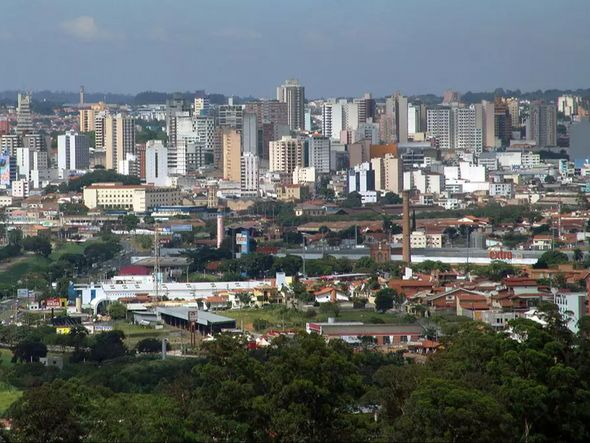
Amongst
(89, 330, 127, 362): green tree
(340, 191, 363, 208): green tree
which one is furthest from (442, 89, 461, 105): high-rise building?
(89, 330, 127, 362): green tree

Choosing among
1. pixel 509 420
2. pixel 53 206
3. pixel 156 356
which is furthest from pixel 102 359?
pixel 53 206

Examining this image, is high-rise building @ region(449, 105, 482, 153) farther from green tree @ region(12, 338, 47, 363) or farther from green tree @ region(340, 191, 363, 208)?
green tree @ region(12, 338, 47, 363)

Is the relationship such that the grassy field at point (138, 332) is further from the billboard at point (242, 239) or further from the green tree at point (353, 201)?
the green tree at point (353, 201)

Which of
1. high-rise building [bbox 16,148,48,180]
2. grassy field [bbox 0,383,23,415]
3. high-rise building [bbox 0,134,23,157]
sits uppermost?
high-rise building [bbox 0,134,23,157]

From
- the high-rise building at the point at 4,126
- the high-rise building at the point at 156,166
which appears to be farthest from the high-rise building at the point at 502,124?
the high-rise building at the point at 4,126

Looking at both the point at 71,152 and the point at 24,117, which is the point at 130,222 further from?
the point at 24,117

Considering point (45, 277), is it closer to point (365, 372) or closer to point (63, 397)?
point (365, 372)

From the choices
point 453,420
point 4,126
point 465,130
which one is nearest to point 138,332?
point 453,420
